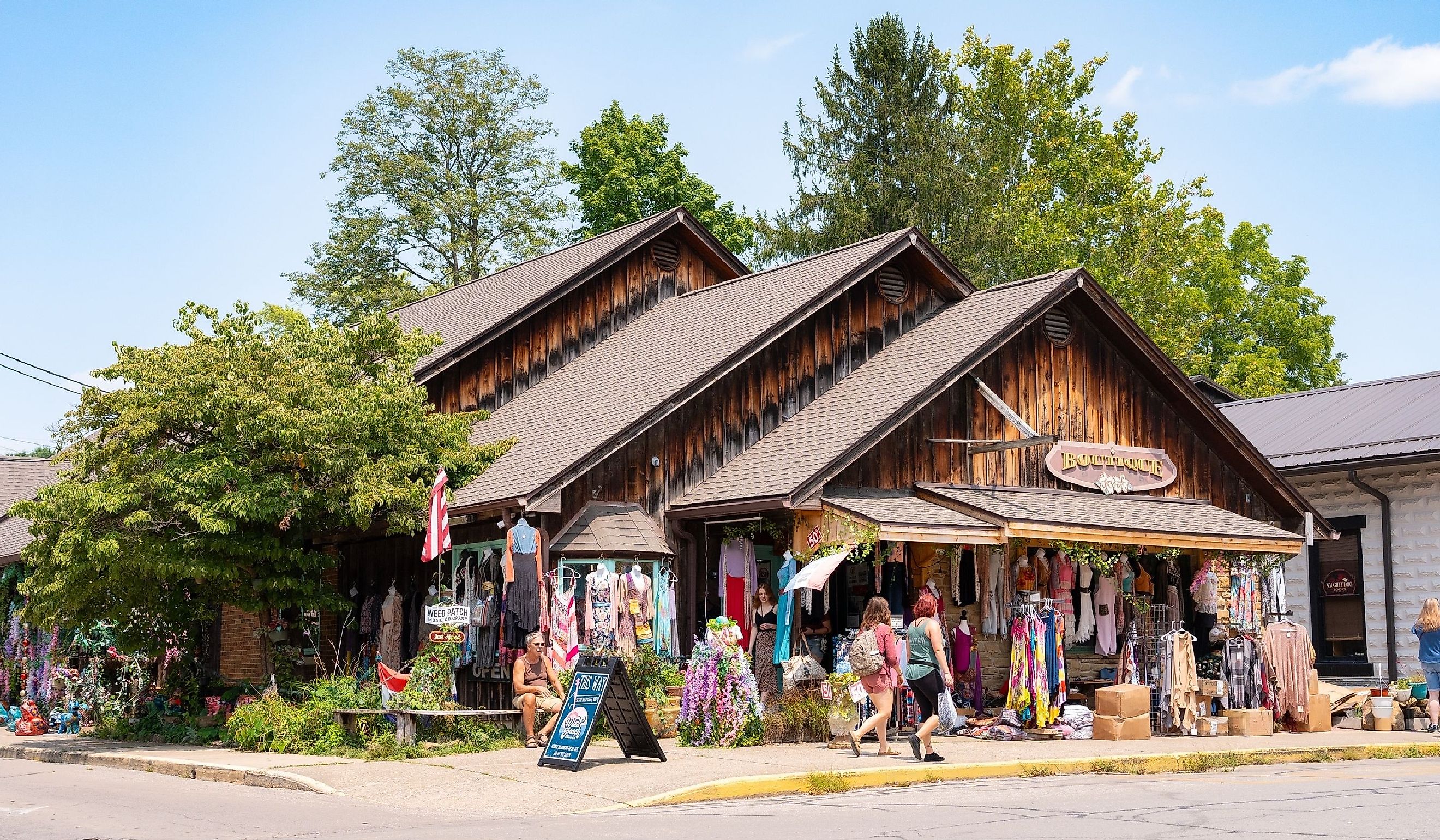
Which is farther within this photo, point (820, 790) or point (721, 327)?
point (721, 327)

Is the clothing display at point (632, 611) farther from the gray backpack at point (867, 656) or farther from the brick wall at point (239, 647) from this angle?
the brick wall at point (239, 647)

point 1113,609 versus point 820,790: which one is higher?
point 1113,609

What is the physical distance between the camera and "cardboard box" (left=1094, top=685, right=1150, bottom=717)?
17281mm

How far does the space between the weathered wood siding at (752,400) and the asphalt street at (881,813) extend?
6181mm

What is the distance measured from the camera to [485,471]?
19.7 meters

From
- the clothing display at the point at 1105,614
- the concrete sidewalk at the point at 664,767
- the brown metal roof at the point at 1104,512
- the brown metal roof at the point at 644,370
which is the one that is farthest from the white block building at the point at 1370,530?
the brown metal roof at the point at 644,370

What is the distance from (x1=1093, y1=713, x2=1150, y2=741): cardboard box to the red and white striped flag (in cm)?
801

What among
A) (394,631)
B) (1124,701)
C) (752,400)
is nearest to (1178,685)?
(1124,701)

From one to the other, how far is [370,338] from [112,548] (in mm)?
4424

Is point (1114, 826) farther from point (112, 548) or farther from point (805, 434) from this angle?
point (112, 548)

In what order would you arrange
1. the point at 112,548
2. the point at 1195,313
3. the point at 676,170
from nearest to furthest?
1. the point at 112,548
2. the point at 676,170
3. the point at 1195,313

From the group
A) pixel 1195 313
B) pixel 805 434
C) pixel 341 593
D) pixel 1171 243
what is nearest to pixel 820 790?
pixel 805 434

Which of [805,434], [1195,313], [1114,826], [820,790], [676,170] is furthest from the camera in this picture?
[1195,313]

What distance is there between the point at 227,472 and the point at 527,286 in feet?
31.3
